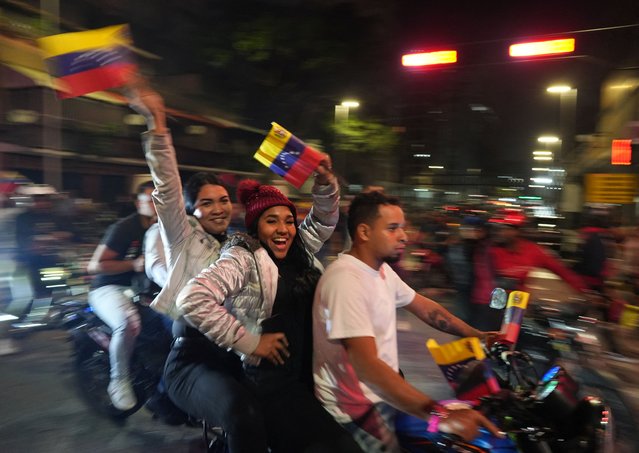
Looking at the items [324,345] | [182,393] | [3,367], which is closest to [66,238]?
[3,367]

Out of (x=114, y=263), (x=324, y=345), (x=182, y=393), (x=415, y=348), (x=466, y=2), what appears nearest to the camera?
(x=324, y=345)

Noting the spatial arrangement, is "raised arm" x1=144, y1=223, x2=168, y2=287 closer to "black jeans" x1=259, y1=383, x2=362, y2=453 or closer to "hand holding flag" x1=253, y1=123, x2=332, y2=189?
"hand holding flag" x1=253, y1=123, x2=332, y2=189

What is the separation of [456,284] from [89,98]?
1485cm

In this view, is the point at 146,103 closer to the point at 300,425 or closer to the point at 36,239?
the point at 300,425

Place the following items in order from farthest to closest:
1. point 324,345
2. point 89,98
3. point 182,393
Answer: point 89,98 < point 182,393 < point 324,345

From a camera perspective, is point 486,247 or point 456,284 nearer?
point 486,247

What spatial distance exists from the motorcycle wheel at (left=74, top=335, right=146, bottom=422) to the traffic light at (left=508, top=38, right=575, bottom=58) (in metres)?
3.82

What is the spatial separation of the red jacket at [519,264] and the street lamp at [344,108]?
31.4 ft

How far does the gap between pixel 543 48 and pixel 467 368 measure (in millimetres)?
1835

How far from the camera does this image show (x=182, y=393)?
257cm

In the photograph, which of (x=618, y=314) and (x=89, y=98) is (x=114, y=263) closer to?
(x=618, y=314)

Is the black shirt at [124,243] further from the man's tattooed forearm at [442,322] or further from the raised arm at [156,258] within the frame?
the man's tattooed forearm at [442,322]

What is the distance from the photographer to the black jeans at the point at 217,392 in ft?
7.54

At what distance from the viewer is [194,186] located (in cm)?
348
